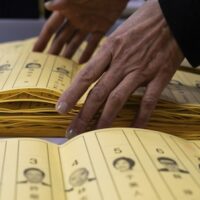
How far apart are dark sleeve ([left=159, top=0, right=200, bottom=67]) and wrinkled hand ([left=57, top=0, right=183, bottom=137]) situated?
2 cm

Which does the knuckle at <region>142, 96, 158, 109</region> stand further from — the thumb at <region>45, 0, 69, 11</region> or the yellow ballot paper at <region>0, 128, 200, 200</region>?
the thumb at <region>45, 0, 69, 11</region>

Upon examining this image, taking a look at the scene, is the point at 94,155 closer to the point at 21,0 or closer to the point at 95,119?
the point at 95,119

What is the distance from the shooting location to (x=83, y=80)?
60 cm

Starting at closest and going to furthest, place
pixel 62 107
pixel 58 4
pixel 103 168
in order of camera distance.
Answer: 1. pixel 103 168
2. pixel 62 107
3. pixel 58 4

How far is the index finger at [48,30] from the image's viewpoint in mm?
964

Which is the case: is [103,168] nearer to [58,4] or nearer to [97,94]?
[97,94]

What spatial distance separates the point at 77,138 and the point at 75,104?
0.08 m

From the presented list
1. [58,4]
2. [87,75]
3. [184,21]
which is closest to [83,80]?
[87,75]

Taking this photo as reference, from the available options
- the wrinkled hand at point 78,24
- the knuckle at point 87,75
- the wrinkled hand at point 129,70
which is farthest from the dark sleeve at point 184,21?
the wrinkled hand at point 78,24

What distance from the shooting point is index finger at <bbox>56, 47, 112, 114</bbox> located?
1.92ft

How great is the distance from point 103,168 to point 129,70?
19 cm

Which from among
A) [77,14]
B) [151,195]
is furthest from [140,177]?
[77,14]

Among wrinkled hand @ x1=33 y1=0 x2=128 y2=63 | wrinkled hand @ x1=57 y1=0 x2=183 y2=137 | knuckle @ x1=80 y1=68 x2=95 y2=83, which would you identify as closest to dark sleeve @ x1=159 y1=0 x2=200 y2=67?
wrinkled hand @ x1=57 y1=0 x2=183 y2=137

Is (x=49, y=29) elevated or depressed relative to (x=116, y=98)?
elevated
